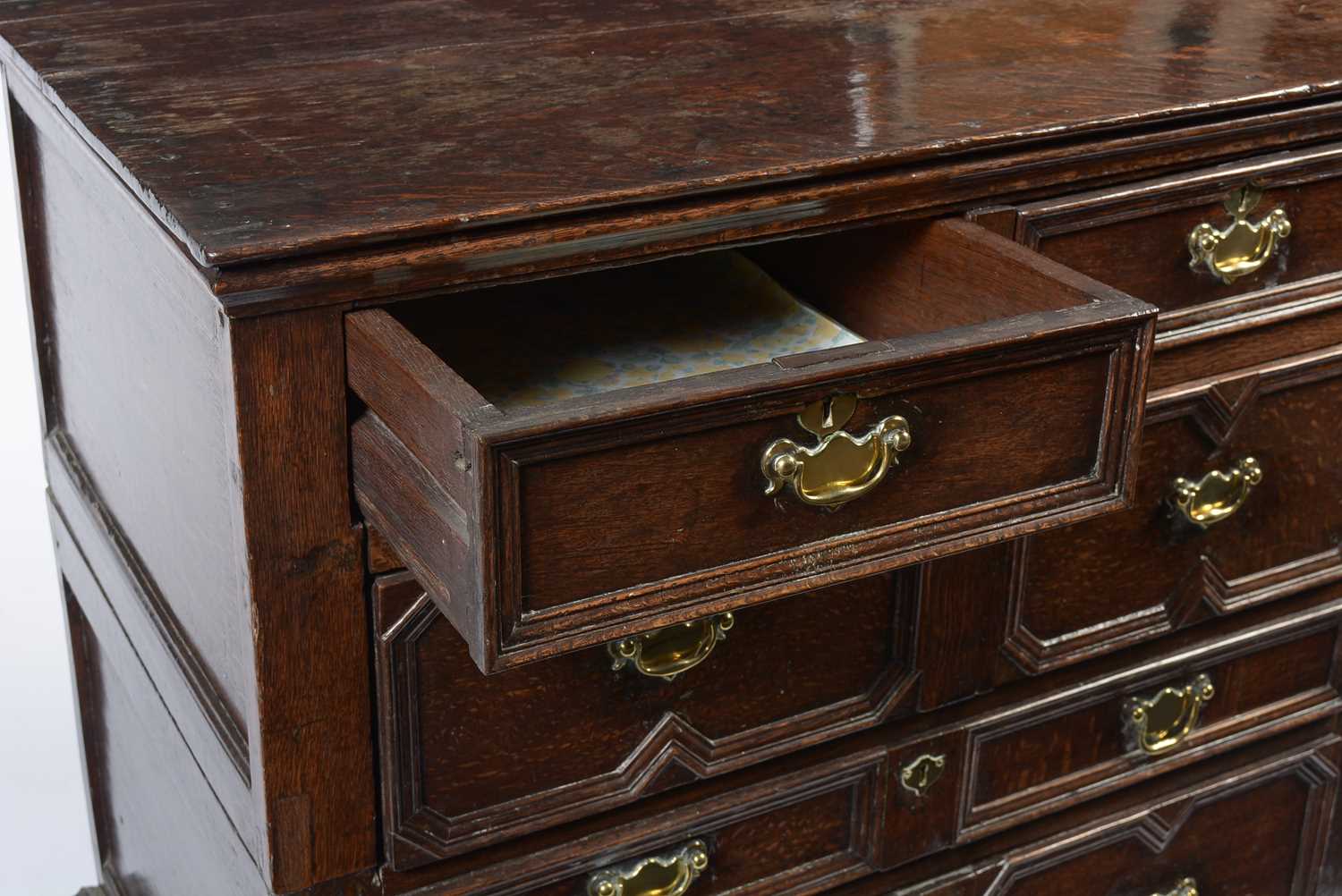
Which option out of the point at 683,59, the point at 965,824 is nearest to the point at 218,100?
the point at 683,59

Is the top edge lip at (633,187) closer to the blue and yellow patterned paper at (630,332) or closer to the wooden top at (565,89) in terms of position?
the wooden top at (565,89)

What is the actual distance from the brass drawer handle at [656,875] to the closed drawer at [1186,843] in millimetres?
141

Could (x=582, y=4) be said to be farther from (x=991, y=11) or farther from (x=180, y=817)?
(x=180, y=817)

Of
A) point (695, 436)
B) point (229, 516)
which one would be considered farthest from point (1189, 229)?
point (229, 516)

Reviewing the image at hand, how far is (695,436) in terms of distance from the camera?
28.9 inches

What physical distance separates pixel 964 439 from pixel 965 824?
1.40 feet

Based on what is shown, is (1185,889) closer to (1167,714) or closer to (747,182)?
(1167,714)

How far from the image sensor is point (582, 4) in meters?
1.23

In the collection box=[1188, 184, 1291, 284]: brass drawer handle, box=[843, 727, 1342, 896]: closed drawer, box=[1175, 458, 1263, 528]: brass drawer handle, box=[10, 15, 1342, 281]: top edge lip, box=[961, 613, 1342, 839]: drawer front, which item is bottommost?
box=[843, 727, 1342, 896]: closed drawer

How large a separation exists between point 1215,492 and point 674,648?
39 centimetres

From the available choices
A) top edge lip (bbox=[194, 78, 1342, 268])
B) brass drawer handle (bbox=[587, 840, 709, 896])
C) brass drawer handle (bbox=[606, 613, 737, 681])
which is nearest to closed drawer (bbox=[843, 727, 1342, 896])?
brass drawer handle (bbox=[587, 840, 709, 896])

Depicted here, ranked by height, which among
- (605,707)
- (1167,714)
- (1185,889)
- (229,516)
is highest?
(229,516)

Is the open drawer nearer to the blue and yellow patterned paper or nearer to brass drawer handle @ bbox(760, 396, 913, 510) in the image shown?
brass drawer handle @ bbox(760, 396, 913, 510)

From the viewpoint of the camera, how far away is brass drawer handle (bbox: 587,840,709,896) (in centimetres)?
101
